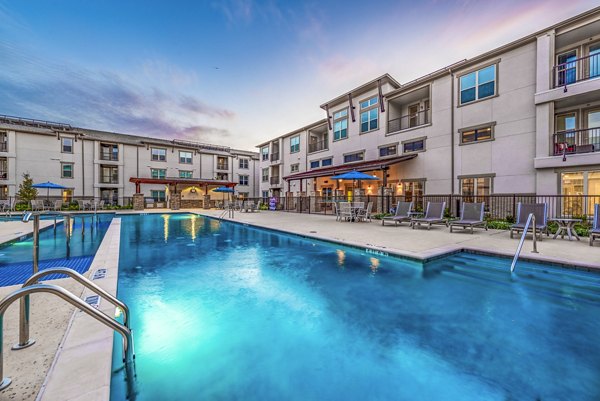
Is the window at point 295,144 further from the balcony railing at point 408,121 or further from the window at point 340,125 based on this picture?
the balcony railing at point 408,121

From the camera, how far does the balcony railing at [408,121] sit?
54.9 feet

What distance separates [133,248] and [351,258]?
6.67m

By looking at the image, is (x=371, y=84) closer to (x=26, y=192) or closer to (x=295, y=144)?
(x=295, y=144)

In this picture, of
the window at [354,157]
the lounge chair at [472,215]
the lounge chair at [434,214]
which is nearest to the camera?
the lounge chair at [472,215]

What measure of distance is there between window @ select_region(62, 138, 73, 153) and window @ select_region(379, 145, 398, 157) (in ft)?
103

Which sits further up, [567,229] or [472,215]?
[472,215]

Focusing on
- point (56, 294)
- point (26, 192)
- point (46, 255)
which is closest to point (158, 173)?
point (26, 192)

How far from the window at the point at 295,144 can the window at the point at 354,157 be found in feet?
24.3

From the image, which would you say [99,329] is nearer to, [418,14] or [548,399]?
[548,399]

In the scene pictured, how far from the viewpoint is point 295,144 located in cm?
2741

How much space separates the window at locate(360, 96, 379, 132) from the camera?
18938 millimetres

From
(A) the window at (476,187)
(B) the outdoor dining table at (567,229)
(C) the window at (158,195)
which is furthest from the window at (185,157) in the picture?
(B) the outdoor dining table at (567,229)

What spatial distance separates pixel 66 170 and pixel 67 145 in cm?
266

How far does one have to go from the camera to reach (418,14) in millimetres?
13086
